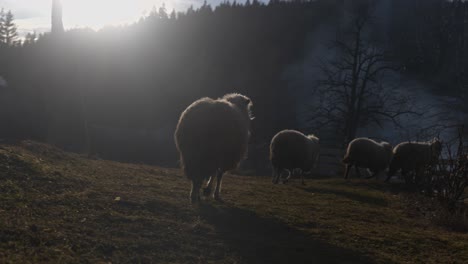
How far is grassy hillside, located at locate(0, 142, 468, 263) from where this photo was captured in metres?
4.88

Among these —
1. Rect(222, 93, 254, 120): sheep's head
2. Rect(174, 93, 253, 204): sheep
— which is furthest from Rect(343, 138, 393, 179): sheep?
Rect(174, 93, 253, 204): sheep

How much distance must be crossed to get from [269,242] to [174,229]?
1.32 m

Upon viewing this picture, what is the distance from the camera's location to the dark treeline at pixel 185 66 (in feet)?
193

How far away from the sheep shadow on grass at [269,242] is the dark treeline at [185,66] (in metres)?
36.8

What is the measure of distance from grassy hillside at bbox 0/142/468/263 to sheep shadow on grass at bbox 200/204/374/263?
0.05ft

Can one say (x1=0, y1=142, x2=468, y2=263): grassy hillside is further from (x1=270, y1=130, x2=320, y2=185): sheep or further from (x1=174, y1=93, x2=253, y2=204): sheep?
(x1=270, y1=130, x2=320, y2=185): sheep

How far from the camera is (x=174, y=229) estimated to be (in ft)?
20.0

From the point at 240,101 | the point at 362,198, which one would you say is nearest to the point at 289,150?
the point at 362,198

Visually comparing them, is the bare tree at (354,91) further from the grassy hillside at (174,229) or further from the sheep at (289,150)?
the grassy hillside at (174,229)

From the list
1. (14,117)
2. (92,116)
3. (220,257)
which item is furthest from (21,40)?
(220,257)

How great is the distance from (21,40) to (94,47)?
76.7 ft

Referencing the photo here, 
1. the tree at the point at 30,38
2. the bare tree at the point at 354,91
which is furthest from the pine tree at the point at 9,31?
the bare tree at the point at 354,91

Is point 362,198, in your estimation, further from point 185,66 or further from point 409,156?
point 185,66

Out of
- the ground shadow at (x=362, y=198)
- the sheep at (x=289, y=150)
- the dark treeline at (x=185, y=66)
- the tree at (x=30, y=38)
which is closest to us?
the ground shadow at (x=362, y=198)
